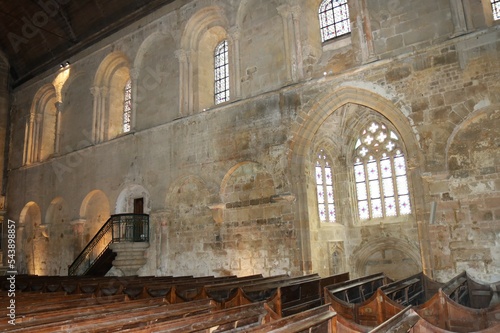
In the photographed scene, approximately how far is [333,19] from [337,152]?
3.96 m

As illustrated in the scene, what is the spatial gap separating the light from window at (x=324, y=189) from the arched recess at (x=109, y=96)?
820 cm

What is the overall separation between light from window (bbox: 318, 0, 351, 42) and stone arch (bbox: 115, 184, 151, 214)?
25.3 feet

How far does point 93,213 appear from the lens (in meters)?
16.1

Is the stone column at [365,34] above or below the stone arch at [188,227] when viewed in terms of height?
above

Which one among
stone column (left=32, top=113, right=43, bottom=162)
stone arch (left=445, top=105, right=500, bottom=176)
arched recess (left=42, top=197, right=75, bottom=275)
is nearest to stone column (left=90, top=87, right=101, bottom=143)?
arched recess (left=42, top=197, right=75, bottom=275)

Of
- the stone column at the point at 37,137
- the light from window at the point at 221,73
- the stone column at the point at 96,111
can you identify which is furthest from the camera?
the stone column at the point at 37,137

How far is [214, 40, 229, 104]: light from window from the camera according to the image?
13.2m

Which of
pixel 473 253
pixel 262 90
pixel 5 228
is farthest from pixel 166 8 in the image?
pixel 5 228

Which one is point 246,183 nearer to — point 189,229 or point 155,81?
point 189,229

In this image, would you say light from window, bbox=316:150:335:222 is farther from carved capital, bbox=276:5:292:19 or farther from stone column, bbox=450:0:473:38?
stone column, bbox=450:0:473:38

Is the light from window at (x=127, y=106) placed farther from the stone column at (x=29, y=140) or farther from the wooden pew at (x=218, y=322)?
the wooden pew at (x=218, y=322)

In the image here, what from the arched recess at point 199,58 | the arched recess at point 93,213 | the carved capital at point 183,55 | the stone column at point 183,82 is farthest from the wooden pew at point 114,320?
the arched recess at point 93,213

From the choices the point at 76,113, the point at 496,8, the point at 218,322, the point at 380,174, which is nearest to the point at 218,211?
the point at 380,174

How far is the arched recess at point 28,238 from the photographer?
58.5 ft
